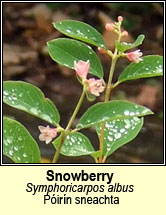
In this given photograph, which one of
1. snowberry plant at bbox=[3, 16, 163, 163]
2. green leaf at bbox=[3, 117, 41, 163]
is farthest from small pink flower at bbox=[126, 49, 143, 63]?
green leaf at bbox=[3, 117, 41, 163]

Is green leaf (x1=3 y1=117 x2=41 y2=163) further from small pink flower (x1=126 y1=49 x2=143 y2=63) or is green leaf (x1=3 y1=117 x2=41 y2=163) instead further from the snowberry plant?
small pink flower (x1=126 y1=49 x2=143 y2=63)

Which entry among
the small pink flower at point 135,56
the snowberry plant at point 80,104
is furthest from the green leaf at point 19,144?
the small pink flower at point 135,56

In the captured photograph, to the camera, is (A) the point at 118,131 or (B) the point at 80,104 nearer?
(B) the point at 80,104

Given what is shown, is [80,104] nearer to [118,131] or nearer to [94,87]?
[94,87]

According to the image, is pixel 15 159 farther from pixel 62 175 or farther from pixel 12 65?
pixel 12 65

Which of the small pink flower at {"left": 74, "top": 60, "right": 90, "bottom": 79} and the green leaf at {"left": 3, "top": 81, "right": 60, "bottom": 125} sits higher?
the small pink flower at {"left": 74, "top": 60, "right": 90, "bottom": 79}

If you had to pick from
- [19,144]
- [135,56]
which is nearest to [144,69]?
[135,56]

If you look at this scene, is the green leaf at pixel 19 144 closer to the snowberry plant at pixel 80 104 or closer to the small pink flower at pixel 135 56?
the snowberry plant at pixel 80 104

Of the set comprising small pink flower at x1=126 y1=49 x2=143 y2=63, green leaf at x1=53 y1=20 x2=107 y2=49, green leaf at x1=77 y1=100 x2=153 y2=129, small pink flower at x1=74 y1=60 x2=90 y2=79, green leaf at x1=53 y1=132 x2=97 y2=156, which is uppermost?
green leaf at x1=53 y1=20 x2=107 y2=49
